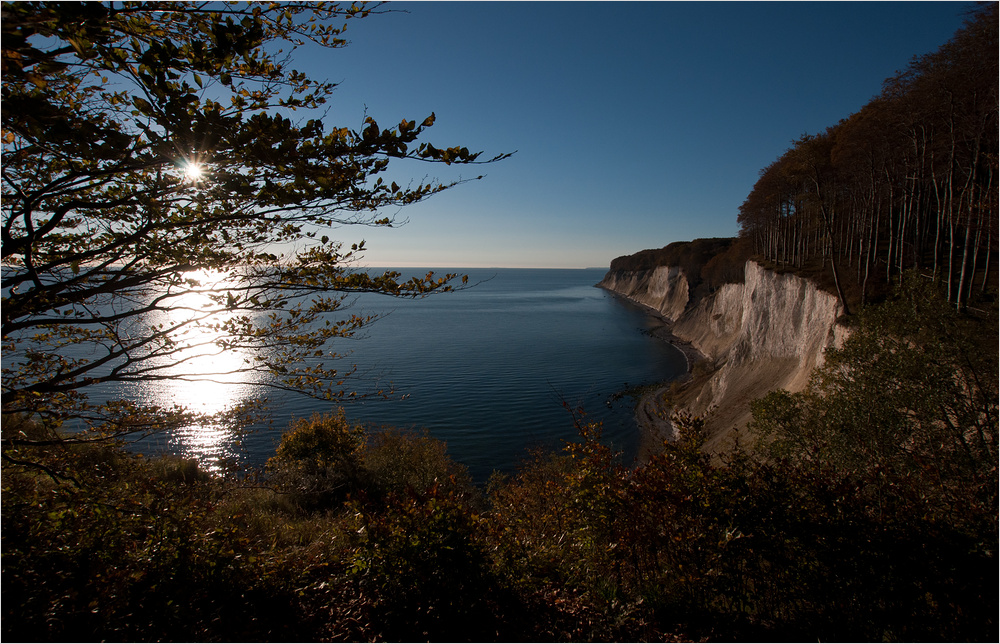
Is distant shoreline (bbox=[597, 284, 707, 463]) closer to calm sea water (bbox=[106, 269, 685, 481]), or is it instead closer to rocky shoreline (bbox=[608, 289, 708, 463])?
rocky shoreline (bbox=[608, 289, 708, 463])

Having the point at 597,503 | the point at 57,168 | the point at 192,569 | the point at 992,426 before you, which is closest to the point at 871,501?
the point at 597,503

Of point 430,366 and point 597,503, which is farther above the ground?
point 597,503

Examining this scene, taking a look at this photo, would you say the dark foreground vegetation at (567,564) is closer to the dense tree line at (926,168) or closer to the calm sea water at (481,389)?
the dense tree line at (926,168)

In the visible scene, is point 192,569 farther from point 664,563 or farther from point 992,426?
point 992,426

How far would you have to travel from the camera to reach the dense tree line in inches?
560

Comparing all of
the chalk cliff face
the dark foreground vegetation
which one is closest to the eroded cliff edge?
the dark foreground vegetation

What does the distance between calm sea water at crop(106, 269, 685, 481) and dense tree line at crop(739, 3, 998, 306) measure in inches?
657

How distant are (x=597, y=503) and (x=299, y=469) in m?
13.1

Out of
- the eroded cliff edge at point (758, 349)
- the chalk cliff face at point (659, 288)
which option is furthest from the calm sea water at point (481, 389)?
the chalk cliff face at point (659, 288)

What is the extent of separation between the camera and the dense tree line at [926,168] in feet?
46.7

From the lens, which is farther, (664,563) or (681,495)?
(664,563)

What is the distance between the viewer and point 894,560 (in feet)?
15.9

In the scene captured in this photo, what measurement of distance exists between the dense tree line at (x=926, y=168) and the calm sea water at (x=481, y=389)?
16699 millimetres

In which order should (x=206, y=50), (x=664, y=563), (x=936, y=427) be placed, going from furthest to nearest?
(x=936, y=427) → (x=664, y=563) → (x=206, y=50)
